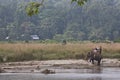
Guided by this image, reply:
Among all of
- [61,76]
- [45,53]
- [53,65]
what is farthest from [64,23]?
[61,76]

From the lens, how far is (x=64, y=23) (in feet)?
222

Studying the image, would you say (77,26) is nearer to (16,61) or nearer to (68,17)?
(68,17)

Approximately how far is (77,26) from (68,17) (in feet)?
10.5

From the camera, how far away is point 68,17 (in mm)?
69125

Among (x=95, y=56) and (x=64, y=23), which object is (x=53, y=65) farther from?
(x=64, y=23)

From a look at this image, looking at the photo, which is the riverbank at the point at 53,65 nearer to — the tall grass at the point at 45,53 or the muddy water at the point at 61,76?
the tall grass at the point at 45,53

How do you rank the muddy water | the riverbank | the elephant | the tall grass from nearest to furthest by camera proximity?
the muddy water, the riverbank, the elephant, the tall grass

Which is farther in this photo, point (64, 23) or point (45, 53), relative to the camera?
point (64, 23)

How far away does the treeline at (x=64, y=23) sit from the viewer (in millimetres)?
61375

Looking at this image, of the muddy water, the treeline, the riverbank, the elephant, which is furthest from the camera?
the treeline

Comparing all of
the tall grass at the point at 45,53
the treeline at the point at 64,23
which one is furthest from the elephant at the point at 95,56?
the treeline at the point at 64,23

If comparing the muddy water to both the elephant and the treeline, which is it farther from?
the treeline

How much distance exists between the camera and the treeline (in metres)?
61.4

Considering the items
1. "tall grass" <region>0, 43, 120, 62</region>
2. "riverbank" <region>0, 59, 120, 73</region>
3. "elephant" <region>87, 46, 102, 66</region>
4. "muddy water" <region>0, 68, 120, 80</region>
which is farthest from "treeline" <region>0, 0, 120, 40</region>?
"muddy water" <region>0, 68, 120, 80</region>
